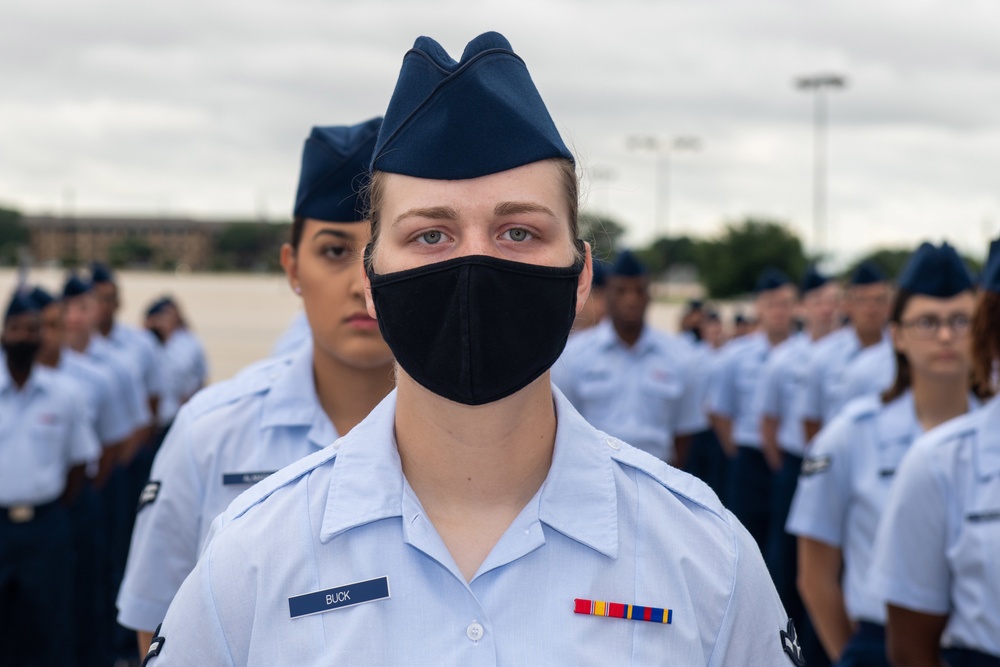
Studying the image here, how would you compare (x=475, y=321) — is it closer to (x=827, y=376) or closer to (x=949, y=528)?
(x=949, y=528)

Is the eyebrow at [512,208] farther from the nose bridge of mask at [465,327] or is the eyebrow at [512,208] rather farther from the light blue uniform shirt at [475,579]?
the light blue uniform shirt at [475,579]

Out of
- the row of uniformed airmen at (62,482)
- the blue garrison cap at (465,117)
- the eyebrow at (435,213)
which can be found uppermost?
the blue garrison cap at (465,117)

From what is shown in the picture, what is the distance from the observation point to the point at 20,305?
25.3ft

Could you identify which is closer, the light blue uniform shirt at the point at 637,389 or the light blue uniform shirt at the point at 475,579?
the light blue uniform shirt at the point at 475,579

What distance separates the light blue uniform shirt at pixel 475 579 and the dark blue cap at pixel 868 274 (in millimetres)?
7438

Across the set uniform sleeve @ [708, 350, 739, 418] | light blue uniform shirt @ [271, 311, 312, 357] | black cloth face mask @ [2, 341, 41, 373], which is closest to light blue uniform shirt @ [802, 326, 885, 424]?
uniform sleeve @ [708, 350, 739, 418]

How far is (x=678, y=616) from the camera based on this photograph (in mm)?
1925

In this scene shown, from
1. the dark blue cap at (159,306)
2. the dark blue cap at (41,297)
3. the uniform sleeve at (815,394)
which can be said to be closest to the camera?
the dark blue cap at (41,297)

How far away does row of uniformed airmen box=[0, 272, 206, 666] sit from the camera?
676 cm

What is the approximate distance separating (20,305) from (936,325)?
574 centimetres

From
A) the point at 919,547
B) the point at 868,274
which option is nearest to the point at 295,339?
the point at 919,547

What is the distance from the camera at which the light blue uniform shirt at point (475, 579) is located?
74.2 inches

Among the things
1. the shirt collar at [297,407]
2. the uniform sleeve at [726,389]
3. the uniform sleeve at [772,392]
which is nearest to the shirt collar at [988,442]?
the shirt collar at [297,407]

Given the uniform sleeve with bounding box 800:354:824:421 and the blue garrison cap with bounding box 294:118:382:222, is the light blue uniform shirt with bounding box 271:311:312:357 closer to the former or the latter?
the blue garrison cap with bounding box 294:118:382:222
